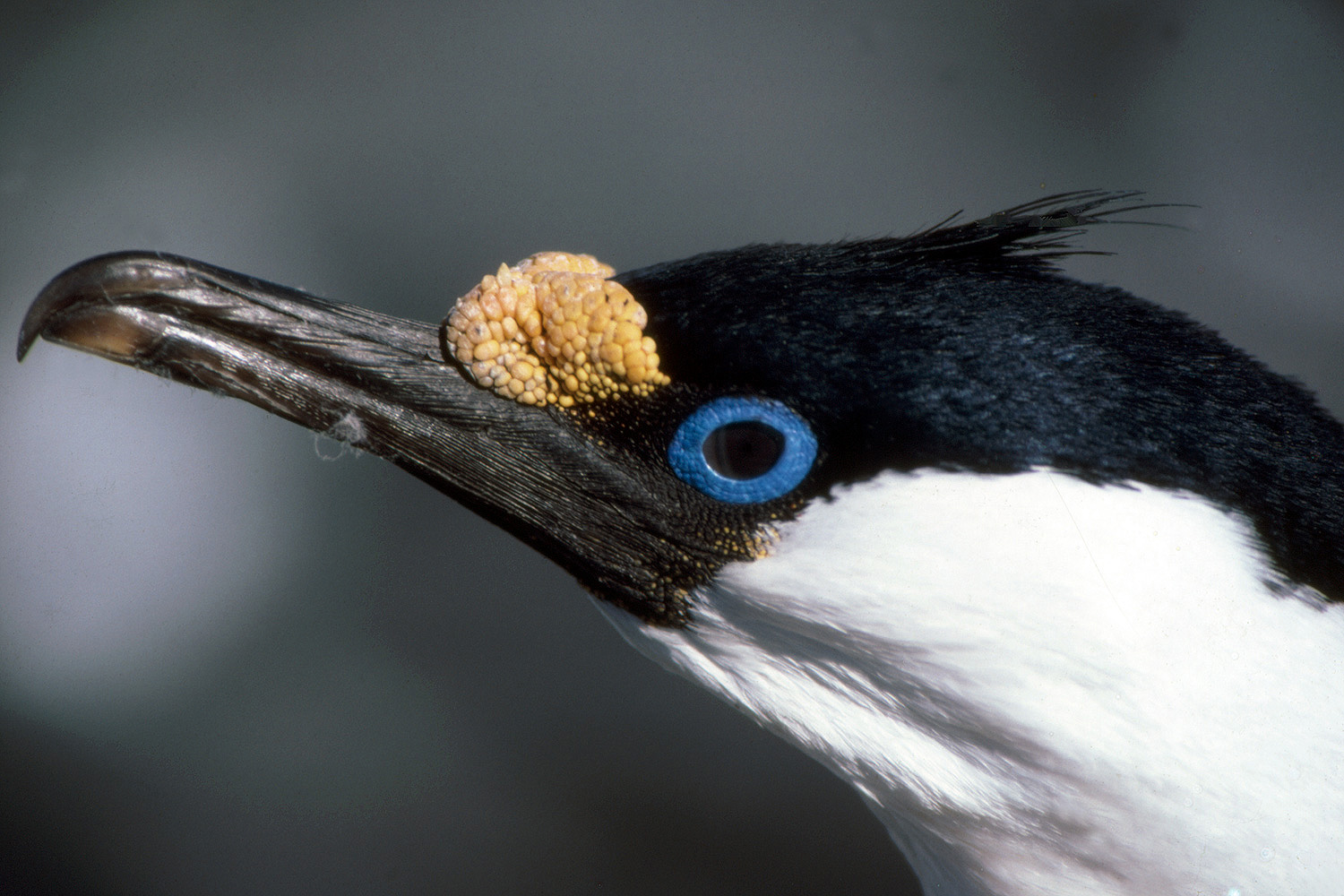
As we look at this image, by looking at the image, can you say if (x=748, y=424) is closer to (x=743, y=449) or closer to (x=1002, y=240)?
(x=743, y=449)

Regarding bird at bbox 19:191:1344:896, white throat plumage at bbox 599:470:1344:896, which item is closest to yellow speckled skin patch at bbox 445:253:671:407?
bird at bbox 19:191:1344:896

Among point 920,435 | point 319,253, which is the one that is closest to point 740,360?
point 920,435

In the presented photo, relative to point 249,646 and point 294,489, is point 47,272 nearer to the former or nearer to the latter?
point 294,489

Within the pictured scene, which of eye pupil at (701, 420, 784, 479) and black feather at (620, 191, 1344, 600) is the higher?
black feather at (620, 191, 1344, 600)

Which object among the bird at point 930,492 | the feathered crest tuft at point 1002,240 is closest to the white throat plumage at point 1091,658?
the bird at point 930,492

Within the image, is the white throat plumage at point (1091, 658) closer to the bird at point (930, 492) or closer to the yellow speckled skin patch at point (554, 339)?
the bird at point (930, 492)

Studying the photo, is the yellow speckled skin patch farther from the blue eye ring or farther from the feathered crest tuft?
the feathered crest tuft

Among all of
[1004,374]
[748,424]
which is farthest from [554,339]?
[1004,374]
